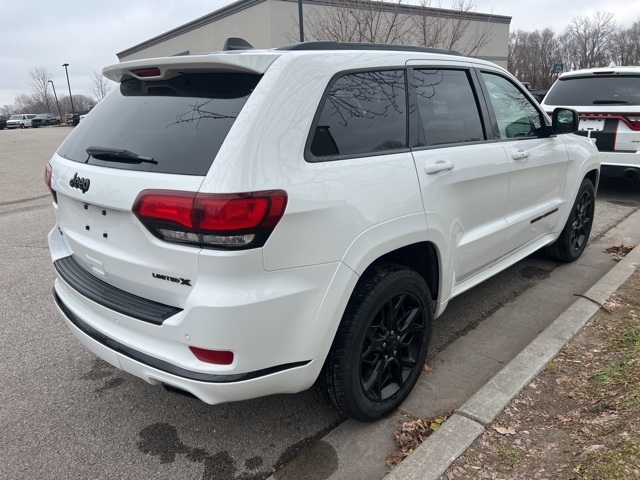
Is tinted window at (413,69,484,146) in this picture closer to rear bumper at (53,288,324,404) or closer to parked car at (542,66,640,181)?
rear bumper at (53,288,324,404)

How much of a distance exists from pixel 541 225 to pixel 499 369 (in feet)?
5.07

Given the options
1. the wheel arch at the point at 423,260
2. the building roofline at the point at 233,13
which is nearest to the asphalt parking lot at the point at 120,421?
the wheel arch at the point at 423,260

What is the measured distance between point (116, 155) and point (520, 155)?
8.88 ft

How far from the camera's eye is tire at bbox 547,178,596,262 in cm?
484

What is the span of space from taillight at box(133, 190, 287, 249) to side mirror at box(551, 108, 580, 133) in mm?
3122

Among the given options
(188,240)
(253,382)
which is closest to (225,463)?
(253,382)

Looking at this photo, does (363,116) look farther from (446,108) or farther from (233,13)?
(233,13)

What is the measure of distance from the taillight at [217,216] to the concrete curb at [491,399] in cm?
126

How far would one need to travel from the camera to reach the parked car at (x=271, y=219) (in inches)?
78.0

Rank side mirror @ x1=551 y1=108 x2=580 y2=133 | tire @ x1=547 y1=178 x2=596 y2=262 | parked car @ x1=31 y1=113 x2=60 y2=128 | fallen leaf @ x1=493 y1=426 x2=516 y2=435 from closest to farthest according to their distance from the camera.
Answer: fallen leaf @ x1=493 y1=426 x2=516 y2=435, side mirror @ x1=551 y1=108 x2=580 y2=133, tire @ x1=547 y1=178 x2=596 y2=262, parked car @ x1=31 y1=113 x2=60 y2=128

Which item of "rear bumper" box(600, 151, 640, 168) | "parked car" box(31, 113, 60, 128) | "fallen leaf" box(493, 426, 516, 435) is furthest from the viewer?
"parked car" box(31, 113, 60, 128)

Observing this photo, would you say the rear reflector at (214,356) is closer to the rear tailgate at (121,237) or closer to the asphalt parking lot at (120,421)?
the rear tailgate at (121,237)

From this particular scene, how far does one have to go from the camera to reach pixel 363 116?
2510mm

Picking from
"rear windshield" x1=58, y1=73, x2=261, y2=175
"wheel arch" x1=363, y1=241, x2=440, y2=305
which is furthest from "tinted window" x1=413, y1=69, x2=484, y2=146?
"rear windshield" x1=58, y1=73, x2=261, y2=175
